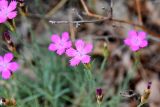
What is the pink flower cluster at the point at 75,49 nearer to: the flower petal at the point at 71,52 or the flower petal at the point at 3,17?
the flower petal at the point at 71,52

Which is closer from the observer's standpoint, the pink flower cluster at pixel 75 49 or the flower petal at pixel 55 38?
the pink flower cluster at pixel 75 49

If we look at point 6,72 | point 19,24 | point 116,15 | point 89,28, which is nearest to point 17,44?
point 19,24

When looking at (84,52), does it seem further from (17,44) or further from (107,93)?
(17,44)

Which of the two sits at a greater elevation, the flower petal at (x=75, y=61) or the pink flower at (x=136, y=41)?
the pink flower at (x=136, y=41)

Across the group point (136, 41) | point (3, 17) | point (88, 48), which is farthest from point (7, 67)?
point (136, 41)

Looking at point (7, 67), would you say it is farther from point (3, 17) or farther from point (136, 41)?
point (136, 41)

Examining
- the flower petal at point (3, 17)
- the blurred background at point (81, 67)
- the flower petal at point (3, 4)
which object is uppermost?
the flower petal at point (3, 4)

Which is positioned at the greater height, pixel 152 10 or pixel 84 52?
pixel 152 10

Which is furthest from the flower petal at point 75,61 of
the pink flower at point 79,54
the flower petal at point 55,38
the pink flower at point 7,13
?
the pink flower at point 7,13
